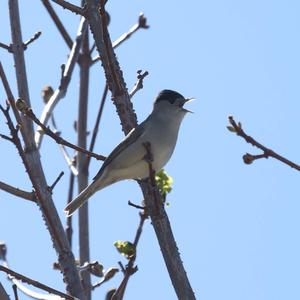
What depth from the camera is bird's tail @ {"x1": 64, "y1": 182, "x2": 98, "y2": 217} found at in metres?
4.87

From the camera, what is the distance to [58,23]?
18.9 ft

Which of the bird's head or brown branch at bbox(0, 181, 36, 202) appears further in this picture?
the bird's head

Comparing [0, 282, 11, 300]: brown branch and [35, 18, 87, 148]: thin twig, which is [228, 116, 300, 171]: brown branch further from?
[35, 18, 87, 148]: thin twig

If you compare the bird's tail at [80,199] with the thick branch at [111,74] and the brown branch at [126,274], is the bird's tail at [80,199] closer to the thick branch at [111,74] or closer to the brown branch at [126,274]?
the thick branch at [111,74]

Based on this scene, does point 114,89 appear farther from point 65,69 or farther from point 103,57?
point 65,69

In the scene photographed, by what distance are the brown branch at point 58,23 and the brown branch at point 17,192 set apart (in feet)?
6.74

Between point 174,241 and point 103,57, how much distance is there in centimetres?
116

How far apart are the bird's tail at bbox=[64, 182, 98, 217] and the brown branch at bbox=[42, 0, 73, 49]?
132cm

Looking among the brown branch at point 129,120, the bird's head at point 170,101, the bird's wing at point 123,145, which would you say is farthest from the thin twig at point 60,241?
the bird's head at point 170,101

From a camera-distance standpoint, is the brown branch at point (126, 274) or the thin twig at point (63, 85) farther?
the thin twig at point (63, 85)

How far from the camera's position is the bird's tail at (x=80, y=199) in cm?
487

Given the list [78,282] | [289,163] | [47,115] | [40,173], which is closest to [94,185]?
[47,115]

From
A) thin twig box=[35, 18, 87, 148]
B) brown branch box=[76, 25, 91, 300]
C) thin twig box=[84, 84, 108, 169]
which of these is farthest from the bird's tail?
thin twig box=[35, 18, 87, 148]

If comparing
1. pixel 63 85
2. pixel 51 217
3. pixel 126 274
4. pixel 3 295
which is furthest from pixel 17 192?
pixel 63 85
